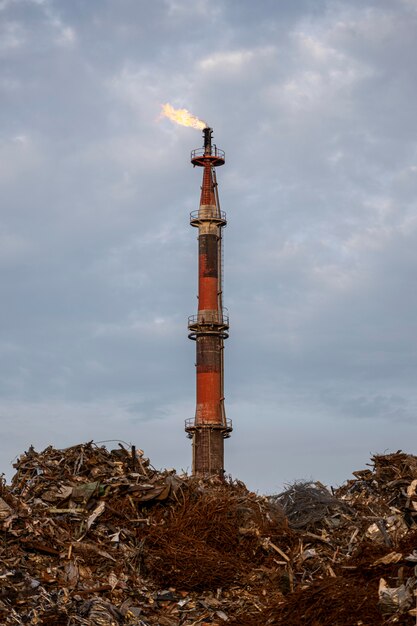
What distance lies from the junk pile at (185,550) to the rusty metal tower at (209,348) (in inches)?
1022

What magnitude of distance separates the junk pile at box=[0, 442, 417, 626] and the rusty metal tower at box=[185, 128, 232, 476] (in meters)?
26.0

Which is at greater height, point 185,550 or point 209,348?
point 209,348

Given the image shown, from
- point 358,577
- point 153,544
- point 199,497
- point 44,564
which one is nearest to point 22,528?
point 44,564

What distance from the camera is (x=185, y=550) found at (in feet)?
50.2

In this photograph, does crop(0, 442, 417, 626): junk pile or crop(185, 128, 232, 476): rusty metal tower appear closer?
crop(0, 442, 417, 626): junk pile

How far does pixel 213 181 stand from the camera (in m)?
49.2

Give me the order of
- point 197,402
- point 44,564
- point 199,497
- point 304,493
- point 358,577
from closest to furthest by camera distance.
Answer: point 358,577, point 44,564, point 199,497, point 304,493, point 197,402

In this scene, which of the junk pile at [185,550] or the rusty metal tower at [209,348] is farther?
the rusty metal tower at [209,348]

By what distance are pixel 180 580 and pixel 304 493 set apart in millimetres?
4681

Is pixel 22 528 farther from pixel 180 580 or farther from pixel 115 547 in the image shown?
pixel 180 580

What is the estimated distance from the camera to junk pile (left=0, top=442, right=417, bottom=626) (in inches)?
485

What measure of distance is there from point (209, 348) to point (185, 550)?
101 feet

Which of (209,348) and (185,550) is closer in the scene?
(185,550)

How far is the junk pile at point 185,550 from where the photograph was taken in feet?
40.4
